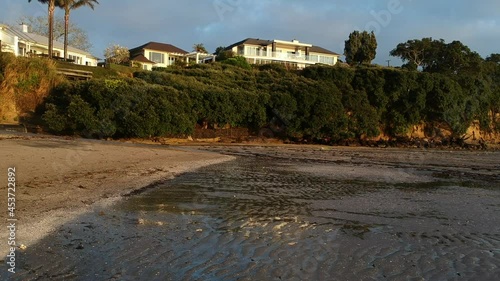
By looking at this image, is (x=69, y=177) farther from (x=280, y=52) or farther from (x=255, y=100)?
(x=280, y=52)

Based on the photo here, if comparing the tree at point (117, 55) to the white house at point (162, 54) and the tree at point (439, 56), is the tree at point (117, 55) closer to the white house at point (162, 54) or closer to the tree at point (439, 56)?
the white house at point (162, 54)

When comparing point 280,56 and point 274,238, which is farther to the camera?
point 280,56

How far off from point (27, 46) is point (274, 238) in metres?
58.5

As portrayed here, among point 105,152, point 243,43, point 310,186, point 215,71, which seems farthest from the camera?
point 243,43

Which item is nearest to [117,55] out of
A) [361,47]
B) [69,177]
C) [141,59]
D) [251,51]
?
[141,59]

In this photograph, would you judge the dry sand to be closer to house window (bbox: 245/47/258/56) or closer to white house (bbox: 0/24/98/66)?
white house (bbox: 0/24/98/66)

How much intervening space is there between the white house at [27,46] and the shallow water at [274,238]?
37557 mm

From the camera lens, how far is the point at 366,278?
5.40m

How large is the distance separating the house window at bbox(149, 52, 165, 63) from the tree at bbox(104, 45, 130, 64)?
6.43 m

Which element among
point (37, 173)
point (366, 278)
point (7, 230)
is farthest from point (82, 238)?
point (37, 173)

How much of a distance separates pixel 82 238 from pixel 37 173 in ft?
18.0

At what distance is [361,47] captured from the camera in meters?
79.1

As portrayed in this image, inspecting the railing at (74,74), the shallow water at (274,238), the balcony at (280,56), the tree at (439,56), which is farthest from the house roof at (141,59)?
the shallow water at (274,238)

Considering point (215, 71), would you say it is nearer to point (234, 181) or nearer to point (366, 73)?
point (366, 73)
